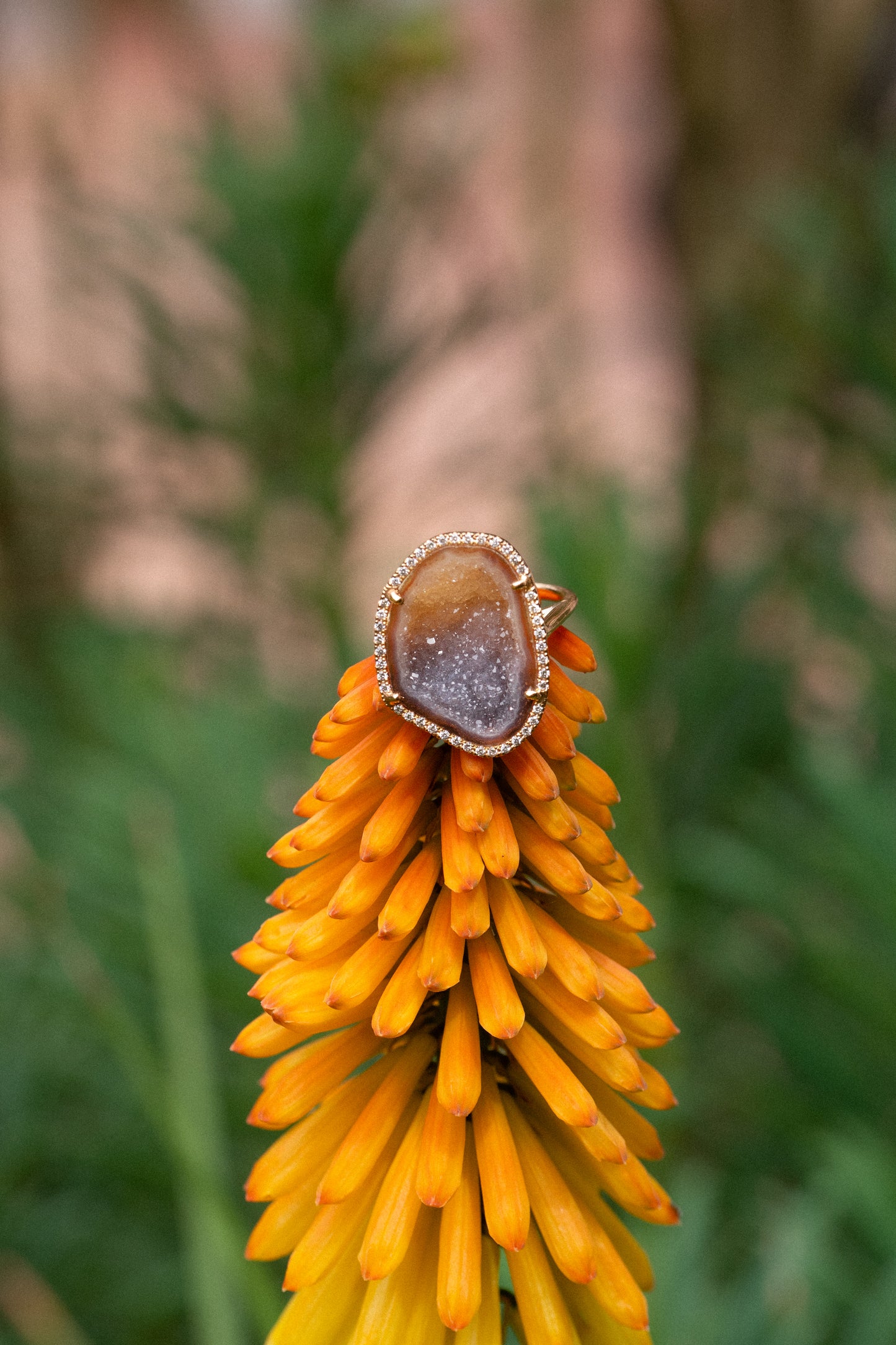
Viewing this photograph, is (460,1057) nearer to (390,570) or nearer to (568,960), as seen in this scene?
(568,960)

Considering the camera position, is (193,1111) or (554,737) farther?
(193,1111)

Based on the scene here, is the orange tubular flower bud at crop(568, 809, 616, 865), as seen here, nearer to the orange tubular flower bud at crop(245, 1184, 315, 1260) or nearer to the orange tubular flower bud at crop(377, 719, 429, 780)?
the orange tubular flower bud at crop(377, 719, 429, 780)

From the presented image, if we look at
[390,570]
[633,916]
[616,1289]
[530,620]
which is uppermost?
[390,570]

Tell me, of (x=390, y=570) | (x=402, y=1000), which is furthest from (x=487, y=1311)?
(x=390, y=570)

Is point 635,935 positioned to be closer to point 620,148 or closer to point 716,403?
point 716,403

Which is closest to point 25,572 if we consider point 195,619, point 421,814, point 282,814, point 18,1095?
point 195,619

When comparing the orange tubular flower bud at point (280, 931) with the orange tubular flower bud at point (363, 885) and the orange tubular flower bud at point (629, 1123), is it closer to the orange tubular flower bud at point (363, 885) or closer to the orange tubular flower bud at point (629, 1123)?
the orange tubular flower bud at point (363, 885)
